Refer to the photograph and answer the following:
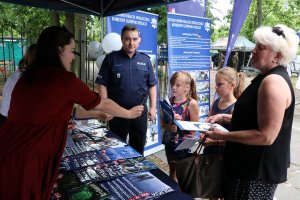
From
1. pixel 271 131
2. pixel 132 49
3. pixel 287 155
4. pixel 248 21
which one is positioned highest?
pixel 248 21

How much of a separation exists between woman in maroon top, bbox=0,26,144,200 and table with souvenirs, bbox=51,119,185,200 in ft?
0.50

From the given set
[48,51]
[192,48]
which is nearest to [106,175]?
[48,51]

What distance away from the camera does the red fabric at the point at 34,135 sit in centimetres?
138

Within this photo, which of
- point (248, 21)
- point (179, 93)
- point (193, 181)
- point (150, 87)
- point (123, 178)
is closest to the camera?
point (123, 178)

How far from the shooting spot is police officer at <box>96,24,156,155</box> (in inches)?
127

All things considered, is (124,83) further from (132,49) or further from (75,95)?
(75,95)

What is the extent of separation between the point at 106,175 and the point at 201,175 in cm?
61

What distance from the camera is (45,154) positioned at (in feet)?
4.65

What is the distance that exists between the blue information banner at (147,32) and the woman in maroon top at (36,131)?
2.52m

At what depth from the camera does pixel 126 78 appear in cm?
322

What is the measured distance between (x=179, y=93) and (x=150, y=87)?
0.88 m

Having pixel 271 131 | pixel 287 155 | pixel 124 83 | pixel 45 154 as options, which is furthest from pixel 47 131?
pixel 124 83

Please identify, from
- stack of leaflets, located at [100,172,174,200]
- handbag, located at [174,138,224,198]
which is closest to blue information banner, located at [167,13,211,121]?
handbag, located at [174,138,224,198]

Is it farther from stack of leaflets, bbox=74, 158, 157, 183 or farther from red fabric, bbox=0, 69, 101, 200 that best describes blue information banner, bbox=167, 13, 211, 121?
red fabric, bbox=0, 69, 101, 200
